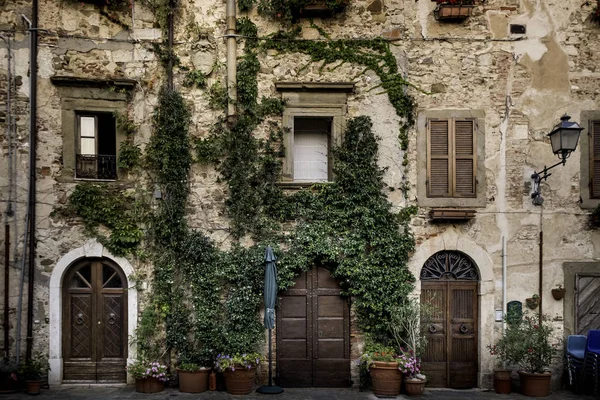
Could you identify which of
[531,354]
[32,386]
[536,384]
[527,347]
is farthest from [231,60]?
[536,384]

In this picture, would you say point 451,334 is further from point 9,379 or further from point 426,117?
point 9,379

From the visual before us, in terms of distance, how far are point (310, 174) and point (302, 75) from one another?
1837mm

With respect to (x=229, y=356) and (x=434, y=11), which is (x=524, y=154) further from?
(x=229, y=356)

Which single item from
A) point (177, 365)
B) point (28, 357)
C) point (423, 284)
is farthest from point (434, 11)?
point (28, 357)

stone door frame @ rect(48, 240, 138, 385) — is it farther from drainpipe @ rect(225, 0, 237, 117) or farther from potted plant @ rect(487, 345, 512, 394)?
potted plant @ rect(487, 345, 512, 394)

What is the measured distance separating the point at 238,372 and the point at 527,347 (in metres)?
4.94

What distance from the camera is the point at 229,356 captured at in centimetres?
849

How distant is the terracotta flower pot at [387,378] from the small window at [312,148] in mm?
3470

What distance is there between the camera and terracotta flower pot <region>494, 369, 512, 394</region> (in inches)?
341

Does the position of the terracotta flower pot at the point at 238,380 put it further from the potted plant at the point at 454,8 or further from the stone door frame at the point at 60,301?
the potted plant at the point at 454,8

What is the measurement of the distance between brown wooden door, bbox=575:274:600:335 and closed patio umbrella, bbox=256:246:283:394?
18.4ft

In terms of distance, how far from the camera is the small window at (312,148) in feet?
30.6

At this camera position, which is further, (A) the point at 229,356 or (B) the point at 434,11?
(B) the point at 434,11

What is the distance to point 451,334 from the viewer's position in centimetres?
906
